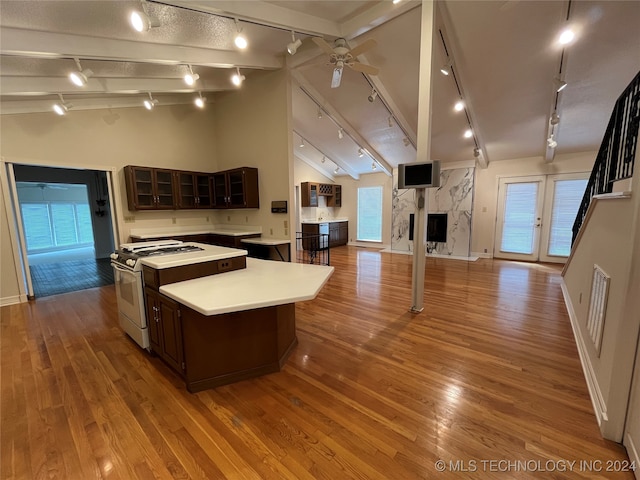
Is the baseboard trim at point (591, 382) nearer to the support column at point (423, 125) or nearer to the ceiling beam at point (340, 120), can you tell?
the support column at point (423, 125)

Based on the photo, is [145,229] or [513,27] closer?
[513,27]

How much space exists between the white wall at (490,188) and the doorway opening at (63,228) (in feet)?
28.0

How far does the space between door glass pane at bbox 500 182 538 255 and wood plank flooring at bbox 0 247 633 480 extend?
4217 millimetres

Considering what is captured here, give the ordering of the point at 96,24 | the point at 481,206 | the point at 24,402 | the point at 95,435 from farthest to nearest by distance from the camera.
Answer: the point at 481,206
the point at 96,24
the point at 24,402
the point at 95,435

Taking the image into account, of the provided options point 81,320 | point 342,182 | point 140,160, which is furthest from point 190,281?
point 342,182

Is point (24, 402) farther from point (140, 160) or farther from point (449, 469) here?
point (140, 160)

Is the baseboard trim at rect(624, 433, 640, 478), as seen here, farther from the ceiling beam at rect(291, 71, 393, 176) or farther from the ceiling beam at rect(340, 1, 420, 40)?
Result: the ceiling beam at rect(291, 71, 393, 176)

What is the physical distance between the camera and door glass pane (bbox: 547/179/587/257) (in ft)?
19.2

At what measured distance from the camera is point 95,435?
5.20ft

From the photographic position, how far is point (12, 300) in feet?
A: 12.9

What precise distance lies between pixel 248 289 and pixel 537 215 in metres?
7.34

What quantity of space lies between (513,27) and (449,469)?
438 centimetres

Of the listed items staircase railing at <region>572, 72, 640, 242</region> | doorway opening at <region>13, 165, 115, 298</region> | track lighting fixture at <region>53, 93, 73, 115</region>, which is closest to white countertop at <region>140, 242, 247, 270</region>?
staircase railing at <region>572, 72, 640, 242</region>

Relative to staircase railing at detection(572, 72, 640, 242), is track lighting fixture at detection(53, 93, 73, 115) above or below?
above
